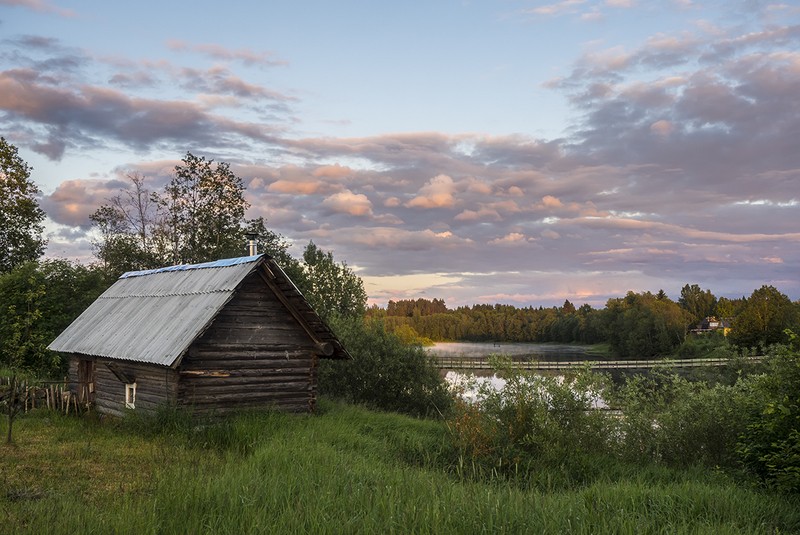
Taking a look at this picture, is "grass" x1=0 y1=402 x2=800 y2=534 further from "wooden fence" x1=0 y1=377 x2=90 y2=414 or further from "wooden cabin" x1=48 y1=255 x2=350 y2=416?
"wooden fence" x1=0 y1=377 x2=90 y2=414

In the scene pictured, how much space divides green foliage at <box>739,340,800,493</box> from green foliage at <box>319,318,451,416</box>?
→ 19815 mm

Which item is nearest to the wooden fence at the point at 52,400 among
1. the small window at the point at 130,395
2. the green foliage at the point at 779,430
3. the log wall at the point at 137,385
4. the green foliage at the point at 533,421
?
the log wall at the point at 137,385

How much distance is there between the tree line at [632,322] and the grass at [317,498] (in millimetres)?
19875

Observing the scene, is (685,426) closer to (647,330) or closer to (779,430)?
(779,430)

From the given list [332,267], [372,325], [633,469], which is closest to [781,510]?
[633,469]

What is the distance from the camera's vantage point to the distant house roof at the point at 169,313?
18.8 meters

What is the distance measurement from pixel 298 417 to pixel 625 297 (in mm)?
118443

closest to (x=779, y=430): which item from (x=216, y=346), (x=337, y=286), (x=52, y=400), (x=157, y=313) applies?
(x=216, y=346)

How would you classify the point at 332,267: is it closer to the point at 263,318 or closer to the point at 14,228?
the point at 14,228

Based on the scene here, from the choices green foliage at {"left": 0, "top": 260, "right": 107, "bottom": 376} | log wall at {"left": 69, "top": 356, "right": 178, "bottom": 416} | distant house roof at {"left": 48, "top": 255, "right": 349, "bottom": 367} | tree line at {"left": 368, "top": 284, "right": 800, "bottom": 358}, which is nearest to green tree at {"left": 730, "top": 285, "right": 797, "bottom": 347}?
tree line at {"left": 368, "top": 284, "right": 800, "bottom": 358}

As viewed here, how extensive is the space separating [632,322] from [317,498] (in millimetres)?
109512

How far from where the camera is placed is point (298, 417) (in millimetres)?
19891

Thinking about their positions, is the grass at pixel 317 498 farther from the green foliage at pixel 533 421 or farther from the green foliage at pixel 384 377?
the green foliage at pixel 384 377

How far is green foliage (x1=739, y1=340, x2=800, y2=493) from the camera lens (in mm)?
11781
